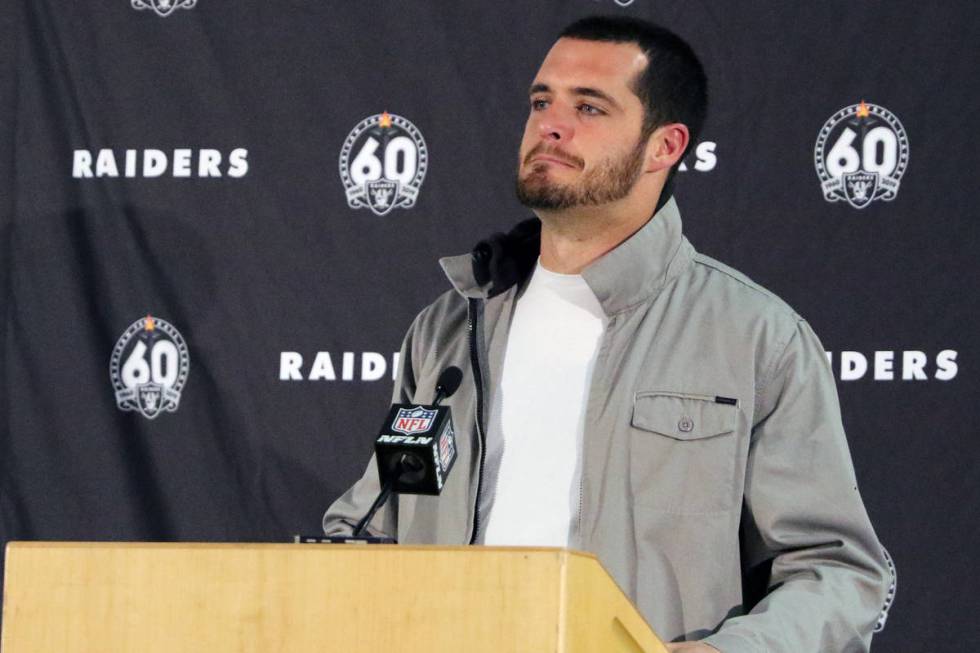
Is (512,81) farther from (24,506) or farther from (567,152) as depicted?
(24,506)

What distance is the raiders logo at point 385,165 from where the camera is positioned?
10.1 ft

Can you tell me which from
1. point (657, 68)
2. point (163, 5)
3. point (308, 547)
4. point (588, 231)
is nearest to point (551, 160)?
point (588, 231)

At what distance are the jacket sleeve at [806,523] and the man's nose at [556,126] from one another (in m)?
0.49

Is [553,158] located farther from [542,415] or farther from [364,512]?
[364,512]

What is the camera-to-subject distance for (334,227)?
3102mm

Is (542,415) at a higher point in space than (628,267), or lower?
lower

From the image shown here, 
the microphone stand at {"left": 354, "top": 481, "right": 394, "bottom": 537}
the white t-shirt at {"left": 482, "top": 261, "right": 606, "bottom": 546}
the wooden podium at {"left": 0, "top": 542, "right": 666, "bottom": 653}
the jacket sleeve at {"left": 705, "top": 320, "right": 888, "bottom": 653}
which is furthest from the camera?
the white t-shirt at {"left": 482, "top": 261, "right": 606, "bottom": 546}

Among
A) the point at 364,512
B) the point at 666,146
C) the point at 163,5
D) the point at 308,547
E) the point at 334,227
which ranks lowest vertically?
the point at 364,512

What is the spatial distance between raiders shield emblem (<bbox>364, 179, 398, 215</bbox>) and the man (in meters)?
0.62

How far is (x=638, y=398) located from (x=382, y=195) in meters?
1.08

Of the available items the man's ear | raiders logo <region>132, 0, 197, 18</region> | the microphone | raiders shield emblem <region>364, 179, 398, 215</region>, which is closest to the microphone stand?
the microphone

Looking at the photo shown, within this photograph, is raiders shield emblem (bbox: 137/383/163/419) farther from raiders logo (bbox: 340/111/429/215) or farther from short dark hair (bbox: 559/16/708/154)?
short dark hair (bbox: 559/16/708/154)

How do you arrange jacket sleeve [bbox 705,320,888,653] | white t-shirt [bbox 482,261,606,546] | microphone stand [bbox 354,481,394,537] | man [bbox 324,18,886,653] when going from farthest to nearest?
1. white t-shirt [bbox 482,261,606,546]
2. man [bbox 324,18,886,653]
3. jacket sleeve [bbox 705,320,888,653]
4. microphone stand [bbox 354,481,394,537]

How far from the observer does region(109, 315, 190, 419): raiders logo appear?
3.10 meters
